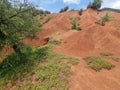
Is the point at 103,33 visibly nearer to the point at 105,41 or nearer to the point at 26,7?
the point at 105,41

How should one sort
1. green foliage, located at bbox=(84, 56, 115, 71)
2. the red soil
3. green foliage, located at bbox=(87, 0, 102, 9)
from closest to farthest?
the red soil → green foliage, located at bbox=(84, 56, 115, 71) → green foliage, located at bbox=(87, 0, 102, 9)

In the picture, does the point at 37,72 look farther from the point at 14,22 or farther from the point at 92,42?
the point at 92,42

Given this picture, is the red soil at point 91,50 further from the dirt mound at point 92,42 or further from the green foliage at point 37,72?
the green foliage at point 37,72

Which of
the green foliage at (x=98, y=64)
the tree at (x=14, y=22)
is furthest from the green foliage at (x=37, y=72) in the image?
the tree at (x=14, y=22)

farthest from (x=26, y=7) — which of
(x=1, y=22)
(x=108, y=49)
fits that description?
(x=108, y=49)

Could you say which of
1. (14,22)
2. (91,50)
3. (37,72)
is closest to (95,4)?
(91,50)

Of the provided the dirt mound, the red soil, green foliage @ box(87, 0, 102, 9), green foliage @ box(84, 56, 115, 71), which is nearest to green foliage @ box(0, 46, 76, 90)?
the red soil

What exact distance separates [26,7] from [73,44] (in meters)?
4.64

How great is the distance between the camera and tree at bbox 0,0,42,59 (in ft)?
36.6

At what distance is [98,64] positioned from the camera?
10836 mm

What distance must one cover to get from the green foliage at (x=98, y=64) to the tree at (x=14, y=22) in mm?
3878

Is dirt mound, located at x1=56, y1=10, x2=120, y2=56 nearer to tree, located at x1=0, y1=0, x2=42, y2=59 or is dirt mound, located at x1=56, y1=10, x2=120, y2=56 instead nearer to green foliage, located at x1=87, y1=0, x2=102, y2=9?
tree, located at x1=0, y1=0, x2=42, y2=59

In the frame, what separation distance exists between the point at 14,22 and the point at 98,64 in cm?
486

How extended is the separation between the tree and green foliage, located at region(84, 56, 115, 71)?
12.7 ft
